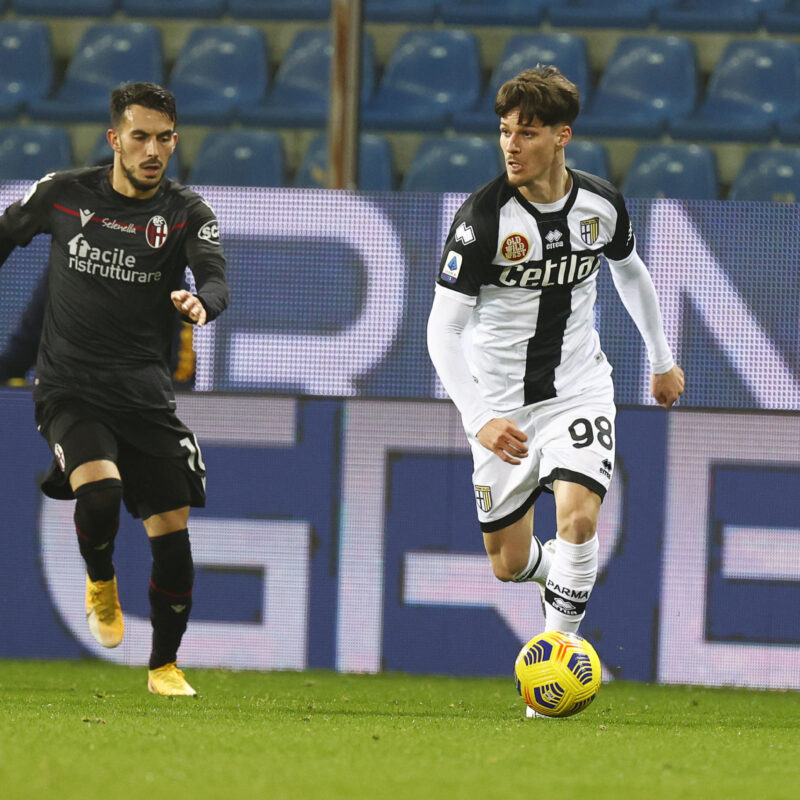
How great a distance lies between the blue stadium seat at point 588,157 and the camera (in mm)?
8617

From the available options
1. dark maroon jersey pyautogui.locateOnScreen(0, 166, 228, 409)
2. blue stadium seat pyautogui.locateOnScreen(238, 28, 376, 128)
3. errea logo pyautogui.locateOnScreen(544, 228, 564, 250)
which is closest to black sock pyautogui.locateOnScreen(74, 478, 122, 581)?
dark maroon jersey pyautogui.locateOnScreen(0, 166, 228, 409)

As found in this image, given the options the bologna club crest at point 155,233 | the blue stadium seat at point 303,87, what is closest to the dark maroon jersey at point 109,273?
the bologna club crest at point 155,233

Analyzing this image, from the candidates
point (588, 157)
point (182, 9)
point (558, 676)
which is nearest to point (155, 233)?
point (558, 676)

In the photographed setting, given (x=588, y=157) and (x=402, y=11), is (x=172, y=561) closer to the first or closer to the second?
(x=588, y=157)

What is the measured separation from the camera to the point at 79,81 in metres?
9.83

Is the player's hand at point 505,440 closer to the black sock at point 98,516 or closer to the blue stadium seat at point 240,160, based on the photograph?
the black sock at point 98,516

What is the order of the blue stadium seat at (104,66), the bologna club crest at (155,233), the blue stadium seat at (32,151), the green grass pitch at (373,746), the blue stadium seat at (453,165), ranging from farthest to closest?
the blue stadium seat at (104,66)
the blue stadium seat at (32,151)
the blue stadium seat at (453,165)
the bologna club crest at (155,233)
the green grass pitch at (373,746)

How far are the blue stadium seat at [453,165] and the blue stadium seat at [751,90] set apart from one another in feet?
4.13

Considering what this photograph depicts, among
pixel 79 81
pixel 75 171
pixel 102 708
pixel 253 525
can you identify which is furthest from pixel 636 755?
pixel 79 81

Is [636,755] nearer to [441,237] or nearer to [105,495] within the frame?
[105,495]

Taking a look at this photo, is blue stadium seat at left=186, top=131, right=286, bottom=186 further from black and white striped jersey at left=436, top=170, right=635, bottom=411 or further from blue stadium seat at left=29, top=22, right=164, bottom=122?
black and white striped jersey at left=436, top=170, right=635, bottom=411

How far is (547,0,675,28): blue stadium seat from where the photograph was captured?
9.69m

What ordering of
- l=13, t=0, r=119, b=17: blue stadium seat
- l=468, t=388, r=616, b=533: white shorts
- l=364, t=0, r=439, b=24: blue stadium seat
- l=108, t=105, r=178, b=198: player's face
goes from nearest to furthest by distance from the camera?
l=468, t=388, r=616, b=533: white shorts, l=108, t=105, r=178, b=198: player's face, l=364, t=0, r=439, b=24: blue stadium seat, l=13, t=0, r=119, b=17: blue stadium seat

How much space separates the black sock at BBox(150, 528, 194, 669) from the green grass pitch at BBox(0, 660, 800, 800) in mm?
233
